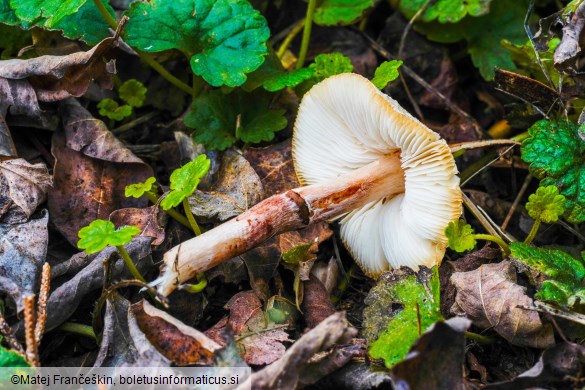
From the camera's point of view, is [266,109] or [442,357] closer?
[442,357]

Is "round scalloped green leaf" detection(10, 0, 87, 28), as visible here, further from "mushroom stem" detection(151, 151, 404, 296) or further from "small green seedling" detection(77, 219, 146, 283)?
"mushroom stem" detection(151, 151, 404, 296)

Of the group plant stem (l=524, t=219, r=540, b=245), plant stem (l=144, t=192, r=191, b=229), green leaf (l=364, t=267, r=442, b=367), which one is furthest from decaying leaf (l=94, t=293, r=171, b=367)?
plant stem (l=524, t=219, r=540, b=245)

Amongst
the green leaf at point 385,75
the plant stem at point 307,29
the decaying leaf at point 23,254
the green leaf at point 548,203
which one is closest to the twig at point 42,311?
the decaying leaf at point 23,254

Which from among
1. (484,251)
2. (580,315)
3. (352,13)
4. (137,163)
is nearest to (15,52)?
(137,163)

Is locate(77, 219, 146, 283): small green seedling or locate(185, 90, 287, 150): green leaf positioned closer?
locate(77, 219, 146, 283): small green seedling

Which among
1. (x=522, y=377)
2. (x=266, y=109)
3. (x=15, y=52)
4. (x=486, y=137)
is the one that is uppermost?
(x=15, y=52)

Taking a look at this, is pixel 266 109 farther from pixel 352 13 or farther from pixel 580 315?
pixel 580 315
